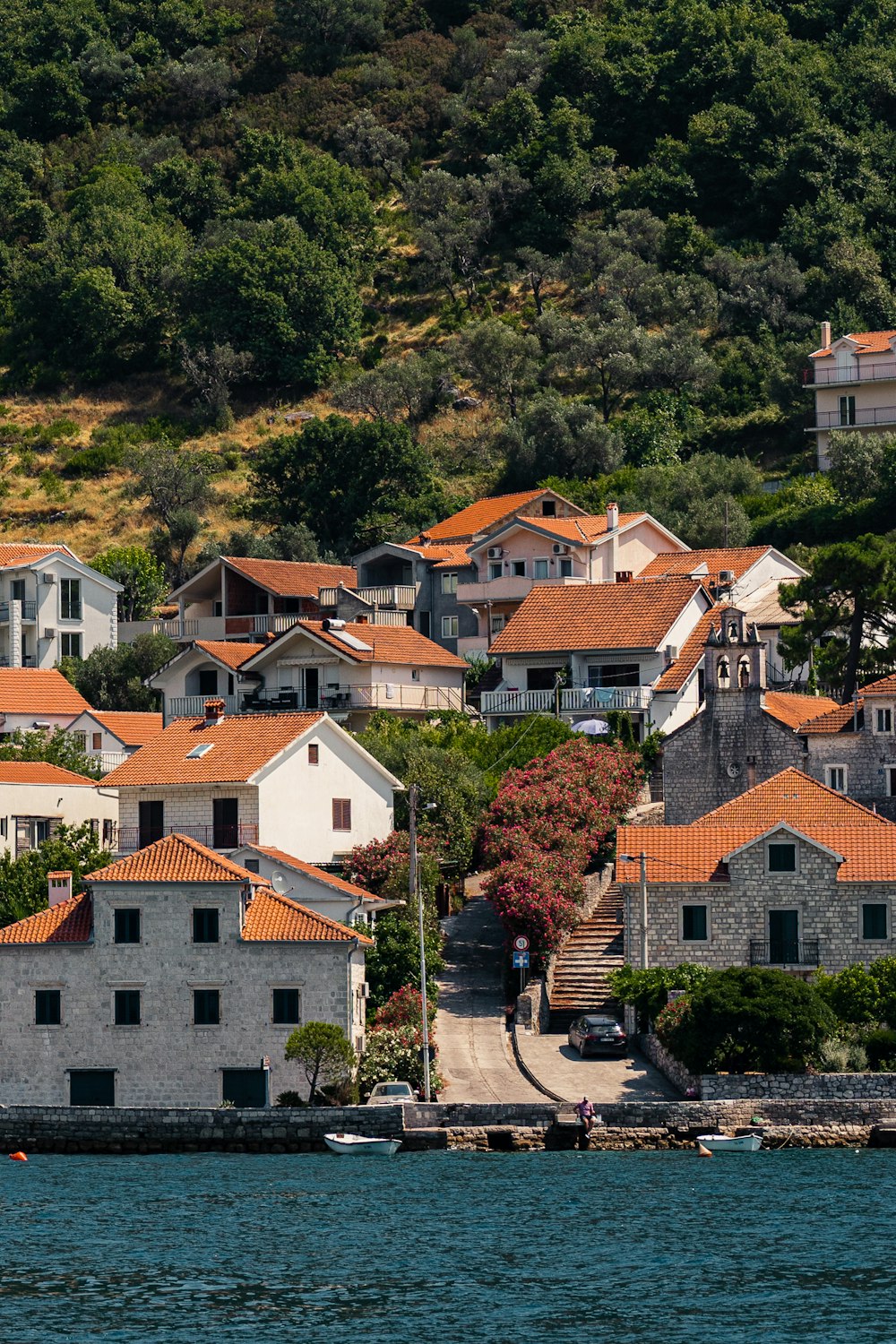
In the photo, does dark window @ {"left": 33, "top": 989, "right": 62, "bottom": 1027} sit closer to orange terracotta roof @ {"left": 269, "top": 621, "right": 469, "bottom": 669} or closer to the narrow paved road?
the narrow paved road

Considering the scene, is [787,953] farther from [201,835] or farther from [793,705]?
[201,835]

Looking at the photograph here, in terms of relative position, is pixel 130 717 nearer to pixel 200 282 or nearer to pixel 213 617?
pixel 213 617

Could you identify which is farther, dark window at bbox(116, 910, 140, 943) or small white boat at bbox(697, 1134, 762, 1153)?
dark window at bbox(116, 910, 140, 943)

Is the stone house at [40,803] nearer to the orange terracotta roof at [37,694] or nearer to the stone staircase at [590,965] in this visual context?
the orange terracotta roof at [37,694]

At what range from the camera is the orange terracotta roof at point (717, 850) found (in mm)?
Answer: 67875

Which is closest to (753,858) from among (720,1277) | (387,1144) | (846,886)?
(846,886)

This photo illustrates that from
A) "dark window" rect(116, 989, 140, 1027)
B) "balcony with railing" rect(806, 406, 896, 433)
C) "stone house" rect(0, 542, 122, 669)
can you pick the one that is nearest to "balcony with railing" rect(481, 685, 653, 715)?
"dark window" rect(116, 989, 140, 1027)

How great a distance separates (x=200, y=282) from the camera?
143 m

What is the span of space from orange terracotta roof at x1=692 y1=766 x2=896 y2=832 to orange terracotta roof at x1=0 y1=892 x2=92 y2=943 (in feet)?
55.6

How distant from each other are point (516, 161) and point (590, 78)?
859 centimetres

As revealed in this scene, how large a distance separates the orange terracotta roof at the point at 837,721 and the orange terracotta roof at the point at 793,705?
0.55 m

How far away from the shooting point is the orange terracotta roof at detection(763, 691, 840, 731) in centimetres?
7881

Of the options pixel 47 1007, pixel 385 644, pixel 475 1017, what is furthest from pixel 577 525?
pixel 47 1007

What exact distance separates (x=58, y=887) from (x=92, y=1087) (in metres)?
6.72
